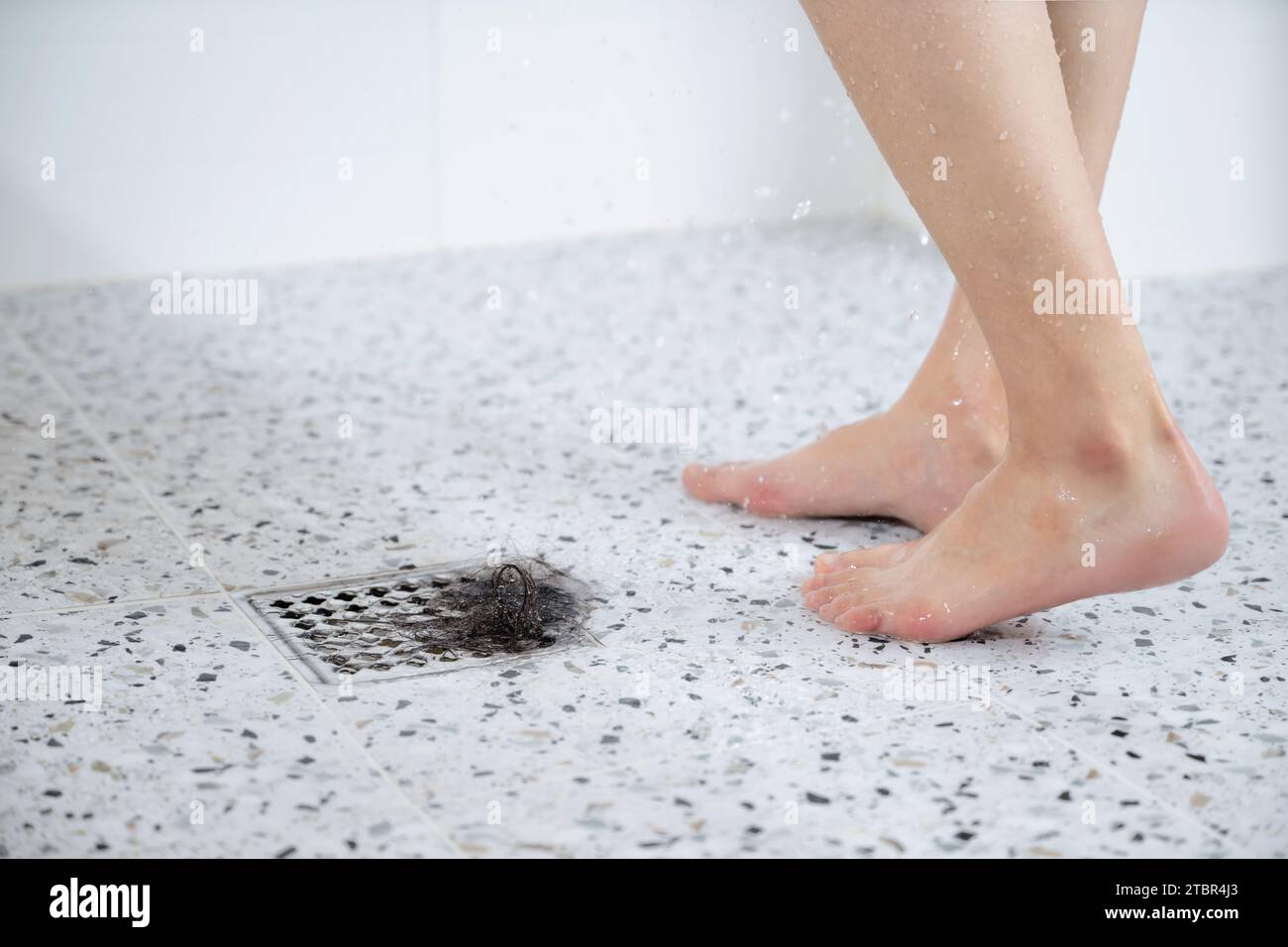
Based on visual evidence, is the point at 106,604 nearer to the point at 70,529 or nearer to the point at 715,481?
the point at 70,529

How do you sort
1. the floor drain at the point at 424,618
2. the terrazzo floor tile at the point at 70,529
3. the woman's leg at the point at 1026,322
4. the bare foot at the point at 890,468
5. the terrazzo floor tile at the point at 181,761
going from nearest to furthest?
1. the terrazzo floor tile at the point at 181,761
2. the woman's leg at the point at 1026,322
3. the floor drain at the point at 424,618
4. the terrazzo floor tile at the point at 70,529
5. the bare foot at the point at 890,468

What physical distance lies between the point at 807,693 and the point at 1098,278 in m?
0.33

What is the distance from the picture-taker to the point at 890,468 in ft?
4.25

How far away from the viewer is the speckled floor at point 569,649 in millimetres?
854

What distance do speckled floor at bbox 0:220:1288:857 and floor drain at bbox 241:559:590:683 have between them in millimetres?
21

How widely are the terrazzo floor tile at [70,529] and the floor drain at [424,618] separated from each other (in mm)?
101

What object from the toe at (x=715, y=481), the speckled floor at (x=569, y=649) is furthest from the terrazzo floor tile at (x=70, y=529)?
the toe at (x=715, y=481)

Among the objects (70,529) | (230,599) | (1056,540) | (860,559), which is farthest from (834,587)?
(70,529)

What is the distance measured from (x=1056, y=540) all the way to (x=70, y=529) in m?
0.80

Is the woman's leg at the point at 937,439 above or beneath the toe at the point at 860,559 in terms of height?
above

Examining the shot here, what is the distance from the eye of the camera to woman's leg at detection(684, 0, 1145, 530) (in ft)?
3.83

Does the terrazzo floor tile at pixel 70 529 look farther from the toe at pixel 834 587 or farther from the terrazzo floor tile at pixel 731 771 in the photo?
the toe at pixel 834 587

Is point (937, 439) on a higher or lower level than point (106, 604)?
higher

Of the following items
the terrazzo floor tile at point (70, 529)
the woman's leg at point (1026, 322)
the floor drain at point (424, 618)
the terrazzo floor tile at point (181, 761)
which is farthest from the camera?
the terrazzo floor tile at point (70, 529)
